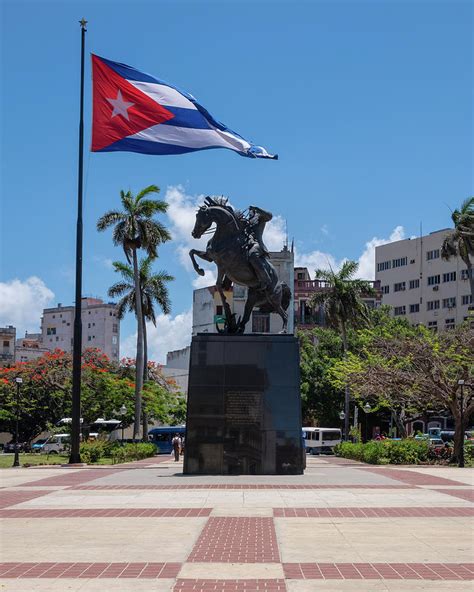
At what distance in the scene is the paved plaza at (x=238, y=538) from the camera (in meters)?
9.02

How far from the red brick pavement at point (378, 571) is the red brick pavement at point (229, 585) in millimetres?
375

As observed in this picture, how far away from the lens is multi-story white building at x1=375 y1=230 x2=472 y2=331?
9306cm

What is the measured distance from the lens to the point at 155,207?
5062 cm

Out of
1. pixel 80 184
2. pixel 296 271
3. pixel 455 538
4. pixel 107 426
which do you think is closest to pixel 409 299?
pixel 296 271

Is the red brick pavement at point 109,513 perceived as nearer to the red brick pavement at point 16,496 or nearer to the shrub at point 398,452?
the red brick pavement at point 16,496

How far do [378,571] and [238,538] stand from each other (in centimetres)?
276

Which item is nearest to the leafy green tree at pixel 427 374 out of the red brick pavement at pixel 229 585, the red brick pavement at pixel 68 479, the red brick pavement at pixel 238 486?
the red brick pavement at pixel 238 486

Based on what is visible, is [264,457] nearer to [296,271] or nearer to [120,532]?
[120,532]

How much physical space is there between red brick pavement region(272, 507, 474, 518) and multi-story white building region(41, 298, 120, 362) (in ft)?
361

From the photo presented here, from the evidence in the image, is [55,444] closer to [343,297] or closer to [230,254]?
[343,297]

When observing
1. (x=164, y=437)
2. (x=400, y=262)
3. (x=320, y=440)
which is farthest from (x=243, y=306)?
(x=164, y=437)

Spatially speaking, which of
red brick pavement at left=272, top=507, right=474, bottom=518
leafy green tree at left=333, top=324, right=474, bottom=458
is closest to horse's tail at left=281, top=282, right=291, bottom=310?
red brick pavement at left=272, top=507, right=474, bottom=518

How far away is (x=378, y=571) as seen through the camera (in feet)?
30.9

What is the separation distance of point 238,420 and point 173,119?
898 centimetres
